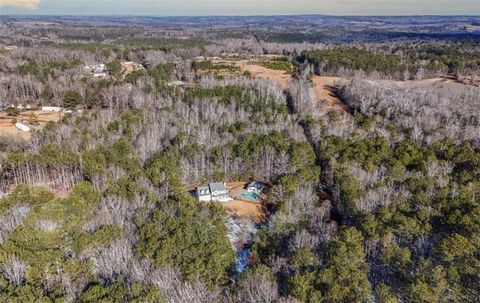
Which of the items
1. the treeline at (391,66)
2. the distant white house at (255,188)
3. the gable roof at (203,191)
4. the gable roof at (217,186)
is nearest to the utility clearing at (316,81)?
the treeline at (391,66)

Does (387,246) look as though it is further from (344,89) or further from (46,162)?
(344,89)

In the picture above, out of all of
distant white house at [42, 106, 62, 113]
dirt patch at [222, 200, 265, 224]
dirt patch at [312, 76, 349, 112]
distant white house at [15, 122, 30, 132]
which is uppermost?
dirt patch at [312, 76, 349, 112]

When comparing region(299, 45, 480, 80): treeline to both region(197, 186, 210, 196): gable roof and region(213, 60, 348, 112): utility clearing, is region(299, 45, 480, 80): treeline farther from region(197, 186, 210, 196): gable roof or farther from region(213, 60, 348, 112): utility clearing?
region(197, 186, 210, 196): gable roof

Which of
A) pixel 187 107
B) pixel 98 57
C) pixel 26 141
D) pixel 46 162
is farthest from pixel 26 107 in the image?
pixel 98 57

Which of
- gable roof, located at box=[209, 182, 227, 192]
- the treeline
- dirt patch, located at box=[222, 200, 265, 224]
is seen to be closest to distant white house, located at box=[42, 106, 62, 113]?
gable roof, located at box=[209, 182, 227, 192]

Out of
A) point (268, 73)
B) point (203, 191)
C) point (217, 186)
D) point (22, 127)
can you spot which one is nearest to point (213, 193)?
point (203, 191)

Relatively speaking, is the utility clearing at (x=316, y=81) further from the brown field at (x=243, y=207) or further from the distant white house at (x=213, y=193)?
the distant white house at (x=213, y=193)
